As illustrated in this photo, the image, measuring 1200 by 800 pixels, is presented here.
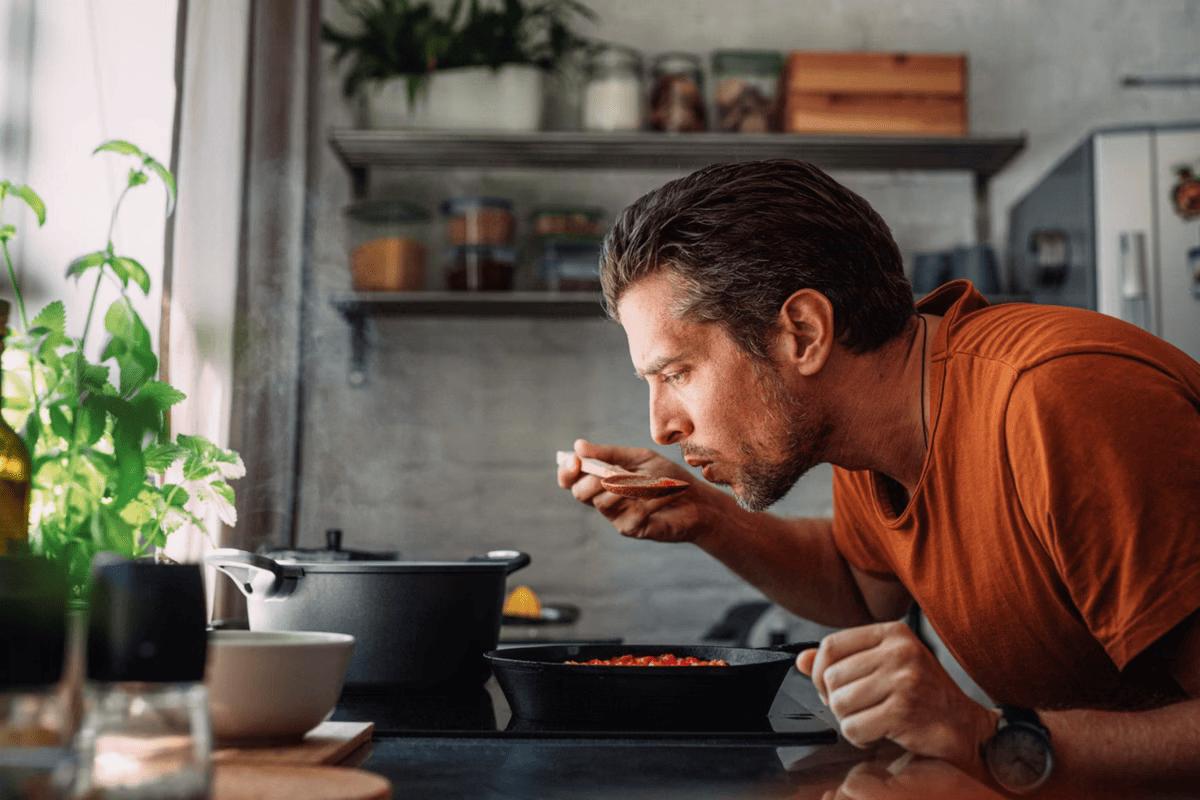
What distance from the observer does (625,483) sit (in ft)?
4.93

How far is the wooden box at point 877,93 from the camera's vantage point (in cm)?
317

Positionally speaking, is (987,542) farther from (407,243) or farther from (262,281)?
(407,243)

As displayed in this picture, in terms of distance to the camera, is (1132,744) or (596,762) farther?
(1132,744)

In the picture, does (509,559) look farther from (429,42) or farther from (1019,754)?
(429,42)

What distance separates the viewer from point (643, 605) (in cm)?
333

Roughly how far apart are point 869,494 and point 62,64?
115cm

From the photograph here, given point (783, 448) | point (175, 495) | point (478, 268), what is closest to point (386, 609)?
point (175, 495)

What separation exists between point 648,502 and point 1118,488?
2.20 feet

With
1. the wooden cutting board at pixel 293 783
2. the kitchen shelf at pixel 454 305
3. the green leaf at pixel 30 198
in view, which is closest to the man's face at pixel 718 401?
the green leaf at pixel 30 198

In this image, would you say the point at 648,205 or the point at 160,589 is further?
the point at 648,205

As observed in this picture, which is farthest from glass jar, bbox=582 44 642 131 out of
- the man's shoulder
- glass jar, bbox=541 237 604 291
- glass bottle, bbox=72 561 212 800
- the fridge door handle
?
glass bottle, bbox=72 561 212 800

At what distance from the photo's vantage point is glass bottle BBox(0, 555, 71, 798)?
0.47 m

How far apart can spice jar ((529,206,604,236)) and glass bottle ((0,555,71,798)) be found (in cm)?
274

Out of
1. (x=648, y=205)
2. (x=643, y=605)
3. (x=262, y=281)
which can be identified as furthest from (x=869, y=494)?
(x=643, y=605)
